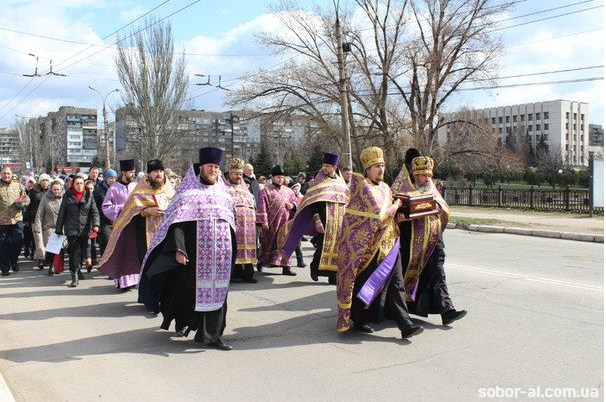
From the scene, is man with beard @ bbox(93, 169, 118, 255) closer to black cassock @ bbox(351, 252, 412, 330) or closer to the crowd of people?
the crowd of people

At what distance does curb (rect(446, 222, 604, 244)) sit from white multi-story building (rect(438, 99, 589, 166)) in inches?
3311

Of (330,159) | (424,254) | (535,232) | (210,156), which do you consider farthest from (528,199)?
(210,156)

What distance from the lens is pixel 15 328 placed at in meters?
6.68

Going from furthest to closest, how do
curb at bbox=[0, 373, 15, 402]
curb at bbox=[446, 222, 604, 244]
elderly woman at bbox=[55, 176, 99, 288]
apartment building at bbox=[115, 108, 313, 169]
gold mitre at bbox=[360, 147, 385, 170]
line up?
apartment building at bbox=[115, 108, 313, 169], curb at bbox=[446, 222, 604, 244], elderly woman at bbox=[55, 176, 99, 288], gold mitre at bbox=[360, 147, 385, 170], curb at bbox=[0, 373, 15, 402]

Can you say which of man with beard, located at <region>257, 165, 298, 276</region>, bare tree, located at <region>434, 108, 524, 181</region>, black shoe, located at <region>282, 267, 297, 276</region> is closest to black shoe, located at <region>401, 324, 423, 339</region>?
black shoe, located at <region>282, 267, 297, 276</region>

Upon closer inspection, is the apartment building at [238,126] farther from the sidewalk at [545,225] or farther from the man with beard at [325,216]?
the sidewalk at [545,225]

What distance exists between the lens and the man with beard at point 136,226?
777 cm

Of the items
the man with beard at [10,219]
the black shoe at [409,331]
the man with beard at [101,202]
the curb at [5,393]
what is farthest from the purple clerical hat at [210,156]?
the man with beard at [10,219]

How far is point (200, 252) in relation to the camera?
5.71 m

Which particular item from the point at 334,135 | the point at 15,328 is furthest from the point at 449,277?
the point at 334,135

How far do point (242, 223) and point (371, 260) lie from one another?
3925 mm

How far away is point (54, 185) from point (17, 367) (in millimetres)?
6394

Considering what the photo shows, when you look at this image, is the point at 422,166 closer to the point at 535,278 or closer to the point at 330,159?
the point at 330,159

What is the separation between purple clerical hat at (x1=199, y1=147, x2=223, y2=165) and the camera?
5.78 meters
